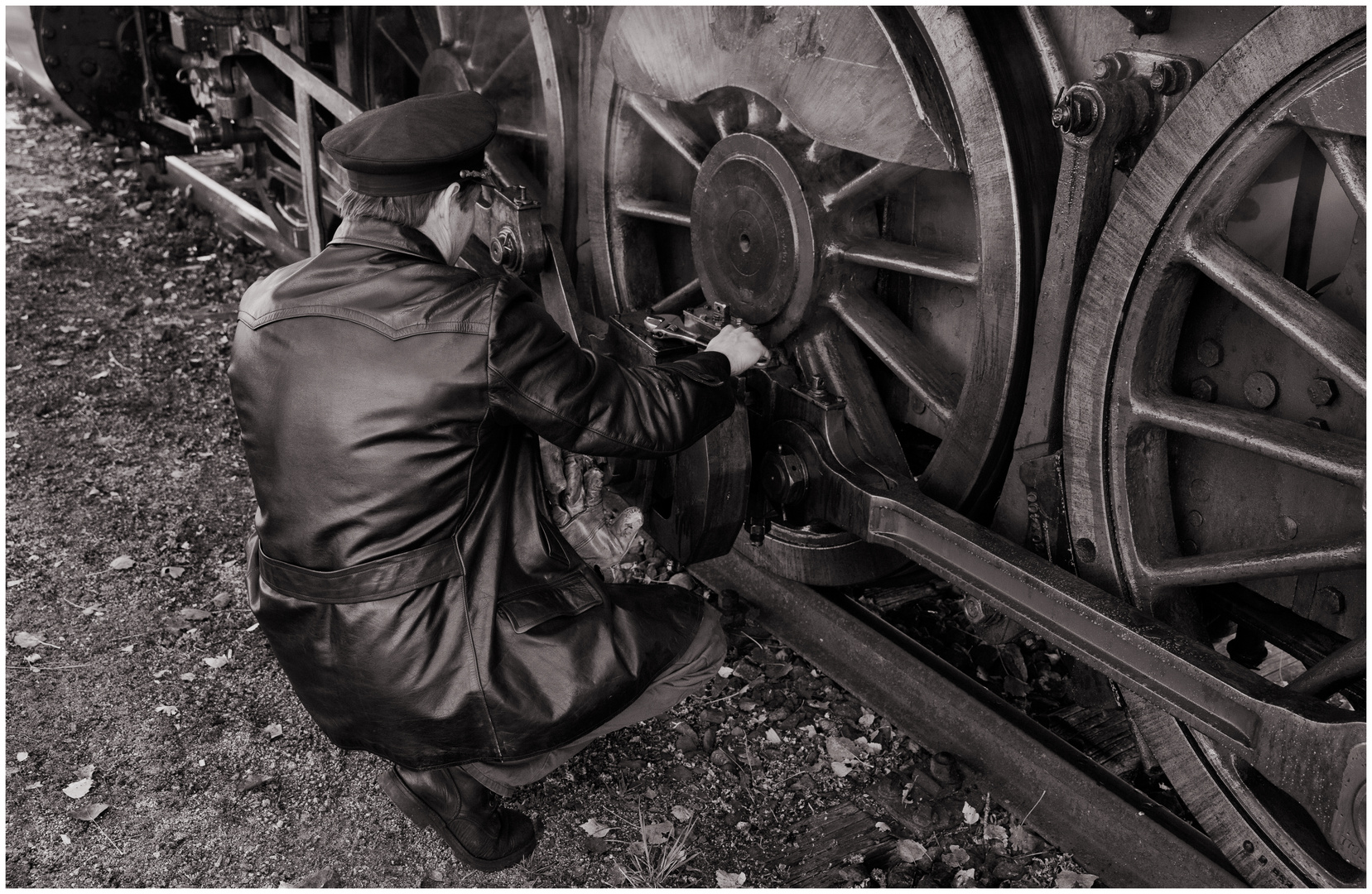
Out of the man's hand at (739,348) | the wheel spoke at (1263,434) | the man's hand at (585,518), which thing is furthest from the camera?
the man's hand at (585,518)

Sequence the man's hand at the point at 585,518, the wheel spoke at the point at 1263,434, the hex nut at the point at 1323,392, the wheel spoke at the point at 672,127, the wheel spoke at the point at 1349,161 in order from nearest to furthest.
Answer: the wheel spoke at the point at 1349,161
the wheel spoke at the point at 1263,434
the hex nut at the point at 1323,392
the man's hand at the point at 585,518
the wheel spoke at the point at 672,127

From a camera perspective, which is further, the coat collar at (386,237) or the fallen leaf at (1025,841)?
the fallen leaf at (1025,841)

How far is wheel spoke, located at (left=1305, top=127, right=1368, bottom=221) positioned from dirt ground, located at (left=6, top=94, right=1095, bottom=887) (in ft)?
5.18

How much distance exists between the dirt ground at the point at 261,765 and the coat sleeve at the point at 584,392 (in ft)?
3.13

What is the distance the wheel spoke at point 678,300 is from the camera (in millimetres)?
3872

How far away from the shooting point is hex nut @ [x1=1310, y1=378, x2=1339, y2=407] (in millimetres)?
2316

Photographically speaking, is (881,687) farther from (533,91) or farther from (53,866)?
(533,91)

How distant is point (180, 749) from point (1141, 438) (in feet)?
8.31

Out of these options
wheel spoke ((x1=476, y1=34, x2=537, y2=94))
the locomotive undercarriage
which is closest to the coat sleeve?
the locomotive undercarriage

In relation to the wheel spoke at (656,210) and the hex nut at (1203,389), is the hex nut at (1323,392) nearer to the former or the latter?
→ the hex nut at (1203,389)

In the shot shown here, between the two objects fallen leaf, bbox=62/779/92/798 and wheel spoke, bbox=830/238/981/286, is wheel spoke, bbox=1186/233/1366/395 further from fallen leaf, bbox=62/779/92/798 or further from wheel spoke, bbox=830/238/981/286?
fallen leaf, bbox=62/779/92/798

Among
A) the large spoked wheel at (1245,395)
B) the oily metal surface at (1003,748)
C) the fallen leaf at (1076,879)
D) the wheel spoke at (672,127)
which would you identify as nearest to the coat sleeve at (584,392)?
the large spoked wheel at (1245,395)

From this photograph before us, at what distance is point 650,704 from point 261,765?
1.08 meters

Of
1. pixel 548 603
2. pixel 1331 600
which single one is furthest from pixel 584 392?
pixel 1331 600
